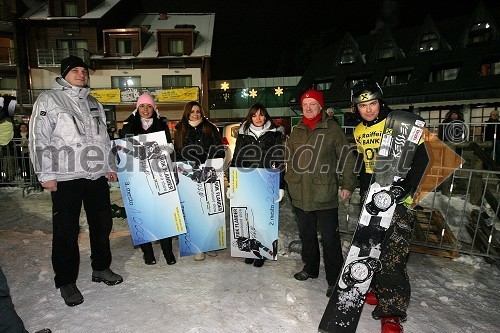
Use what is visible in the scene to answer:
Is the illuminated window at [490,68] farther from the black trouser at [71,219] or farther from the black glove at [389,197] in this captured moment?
the black trouser at [71,219]

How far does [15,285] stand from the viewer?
3205 millimetres

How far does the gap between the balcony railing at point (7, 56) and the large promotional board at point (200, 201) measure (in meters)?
27.3

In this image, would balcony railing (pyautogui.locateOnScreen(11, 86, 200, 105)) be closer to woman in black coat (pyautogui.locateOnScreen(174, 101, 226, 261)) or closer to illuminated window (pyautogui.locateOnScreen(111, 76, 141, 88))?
illuminated window (pyautogui.locateOnScreen(111, 76, 141, 88))

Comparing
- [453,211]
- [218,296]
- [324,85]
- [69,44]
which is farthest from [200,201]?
[69,44]

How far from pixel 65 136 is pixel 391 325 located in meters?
3.25

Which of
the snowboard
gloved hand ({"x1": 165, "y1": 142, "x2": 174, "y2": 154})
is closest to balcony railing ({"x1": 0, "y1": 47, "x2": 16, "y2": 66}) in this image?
gloved hand ({"x1": 165, "y1": 142, "x2": 174, "y2": 154})

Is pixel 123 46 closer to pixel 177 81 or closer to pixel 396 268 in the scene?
pixel 177 81

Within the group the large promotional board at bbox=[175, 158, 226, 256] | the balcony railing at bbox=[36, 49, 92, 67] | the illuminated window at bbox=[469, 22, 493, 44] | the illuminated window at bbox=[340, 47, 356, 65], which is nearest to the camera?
the large promotional board at bbox=[175, 158, 226, 256]

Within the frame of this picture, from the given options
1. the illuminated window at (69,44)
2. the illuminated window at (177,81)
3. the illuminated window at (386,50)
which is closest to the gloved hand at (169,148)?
the illuminated window at (177,81)

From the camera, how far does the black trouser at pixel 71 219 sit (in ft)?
9.34

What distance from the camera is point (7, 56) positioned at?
23906 millimetres

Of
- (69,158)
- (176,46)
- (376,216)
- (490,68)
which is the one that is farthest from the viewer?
(176,46)

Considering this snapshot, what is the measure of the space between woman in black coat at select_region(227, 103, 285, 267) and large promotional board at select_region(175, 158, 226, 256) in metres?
0.24

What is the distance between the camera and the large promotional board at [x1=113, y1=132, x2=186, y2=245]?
363cm
